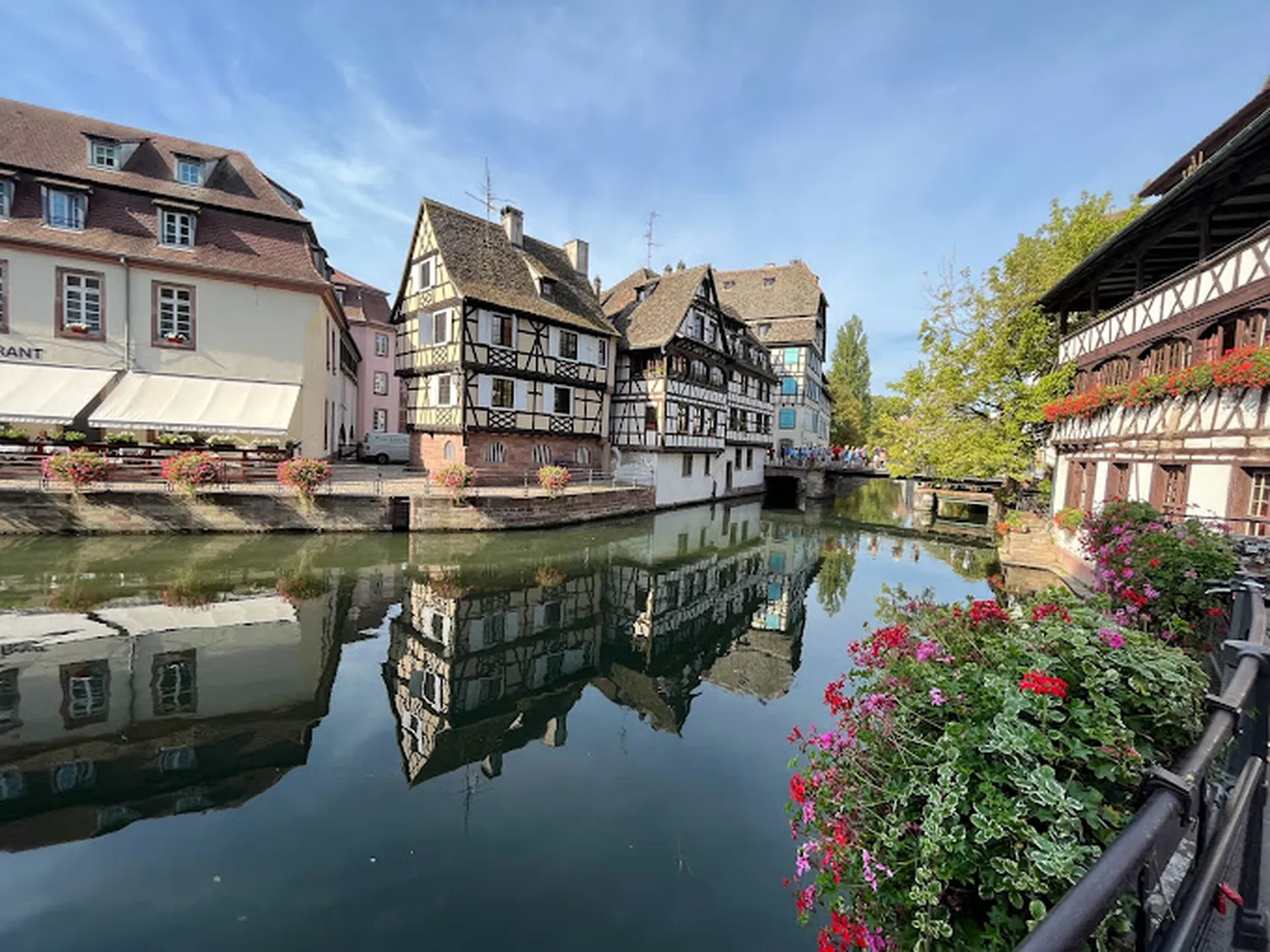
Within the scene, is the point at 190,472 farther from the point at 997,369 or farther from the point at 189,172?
the point at 997,369

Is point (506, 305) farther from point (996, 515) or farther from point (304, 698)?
point (996, 515)

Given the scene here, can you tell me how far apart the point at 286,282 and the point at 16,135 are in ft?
30.3

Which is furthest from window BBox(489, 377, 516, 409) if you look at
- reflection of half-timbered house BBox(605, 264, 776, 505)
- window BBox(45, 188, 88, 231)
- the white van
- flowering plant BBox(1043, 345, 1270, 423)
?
flowering plant BBox(1043, 345, 1270, 423)

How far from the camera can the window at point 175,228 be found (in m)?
20.5

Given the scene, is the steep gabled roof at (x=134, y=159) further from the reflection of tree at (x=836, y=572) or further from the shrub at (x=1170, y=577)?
the shrub at (x=1170, y=577)

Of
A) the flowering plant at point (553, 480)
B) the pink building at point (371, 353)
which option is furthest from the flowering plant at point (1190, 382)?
the pink building at point (371, 353)

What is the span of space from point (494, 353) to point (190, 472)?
35.8 feet

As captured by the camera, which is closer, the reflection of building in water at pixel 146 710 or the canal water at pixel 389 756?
the canal water at pixel 389 756

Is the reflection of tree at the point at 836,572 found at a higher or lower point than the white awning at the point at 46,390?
lower

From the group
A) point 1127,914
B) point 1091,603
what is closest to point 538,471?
point 1091,603

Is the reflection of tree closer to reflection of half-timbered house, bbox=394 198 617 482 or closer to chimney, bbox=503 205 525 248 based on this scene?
reflection of half-timbered house, bbox=394 198 617 482

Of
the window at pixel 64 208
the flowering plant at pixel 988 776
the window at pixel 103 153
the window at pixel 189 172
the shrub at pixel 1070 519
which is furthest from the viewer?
the window at pixel 189 172

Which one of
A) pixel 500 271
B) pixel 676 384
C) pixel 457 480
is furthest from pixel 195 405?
pixel 676 384

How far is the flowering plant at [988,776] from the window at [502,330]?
22.6 metres
